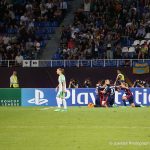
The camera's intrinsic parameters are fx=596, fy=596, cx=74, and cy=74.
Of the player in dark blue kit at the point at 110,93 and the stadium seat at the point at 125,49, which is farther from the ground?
the stadium seat at the point at 125,49

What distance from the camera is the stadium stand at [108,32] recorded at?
35.2 m

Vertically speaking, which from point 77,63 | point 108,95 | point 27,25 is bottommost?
point 108,95

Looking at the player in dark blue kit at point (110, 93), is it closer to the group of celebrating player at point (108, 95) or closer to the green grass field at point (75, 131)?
the group of celebrating player at point (108, 95)

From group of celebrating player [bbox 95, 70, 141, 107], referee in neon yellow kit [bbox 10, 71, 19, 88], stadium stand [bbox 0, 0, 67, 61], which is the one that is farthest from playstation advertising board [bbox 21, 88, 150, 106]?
stadium stand [bbox 0, 0, 67, 61]

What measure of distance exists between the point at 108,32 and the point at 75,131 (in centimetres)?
2011

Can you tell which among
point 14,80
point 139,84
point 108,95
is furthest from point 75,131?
point 14,80

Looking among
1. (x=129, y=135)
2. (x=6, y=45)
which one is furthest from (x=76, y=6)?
(x=129, y=135)

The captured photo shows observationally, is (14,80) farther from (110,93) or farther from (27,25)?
(110,93)

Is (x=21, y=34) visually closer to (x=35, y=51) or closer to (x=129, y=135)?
(x=35, y=51)

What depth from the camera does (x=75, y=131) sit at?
1681cm

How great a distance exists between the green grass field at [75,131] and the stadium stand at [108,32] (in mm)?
12255

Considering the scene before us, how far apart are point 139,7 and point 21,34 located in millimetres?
7714

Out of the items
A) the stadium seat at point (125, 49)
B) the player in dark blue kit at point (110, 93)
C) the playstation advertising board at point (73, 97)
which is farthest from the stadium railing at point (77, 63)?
the player in dark blue kit at point (110, 93)

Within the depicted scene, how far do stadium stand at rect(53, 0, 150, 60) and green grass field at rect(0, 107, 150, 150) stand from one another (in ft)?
40.2
